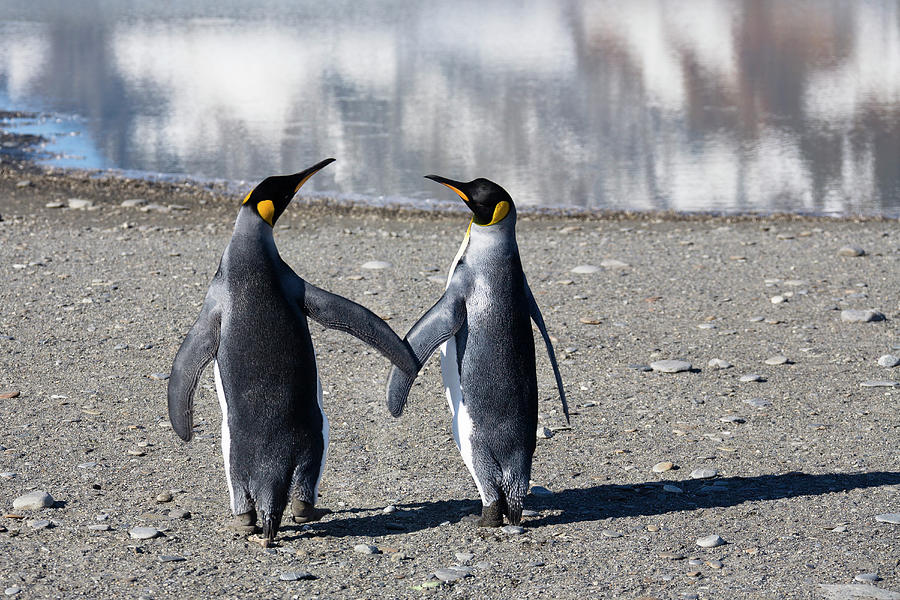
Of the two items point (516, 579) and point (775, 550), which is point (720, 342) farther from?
point (516, 579)

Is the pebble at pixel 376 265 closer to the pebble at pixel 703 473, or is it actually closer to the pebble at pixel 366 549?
the pebble at pixel 703 473

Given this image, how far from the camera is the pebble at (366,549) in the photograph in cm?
368

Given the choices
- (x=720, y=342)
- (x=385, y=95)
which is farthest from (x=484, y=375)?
(x=385, y=95)

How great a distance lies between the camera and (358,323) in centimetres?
374

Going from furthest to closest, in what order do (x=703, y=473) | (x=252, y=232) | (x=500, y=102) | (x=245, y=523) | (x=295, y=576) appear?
(x=500, y=102) → (x=703, y=473) → (x=245, y=523) → (x=252, y=232) → (x=295, y=576)

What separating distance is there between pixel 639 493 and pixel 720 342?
2106mm

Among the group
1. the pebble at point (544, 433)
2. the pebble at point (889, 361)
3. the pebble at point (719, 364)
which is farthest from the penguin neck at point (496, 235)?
the pebble at point (889, 361)

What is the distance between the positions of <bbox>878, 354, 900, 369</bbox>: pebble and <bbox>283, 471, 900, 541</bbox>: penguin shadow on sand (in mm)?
1486

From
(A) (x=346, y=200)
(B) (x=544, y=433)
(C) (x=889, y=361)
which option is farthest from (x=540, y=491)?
(A) (x=346, y=200)

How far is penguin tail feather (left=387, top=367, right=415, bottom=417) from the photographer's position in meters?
3.87

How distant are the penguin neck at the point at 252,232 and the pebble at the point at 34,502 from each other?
1185 millimetres

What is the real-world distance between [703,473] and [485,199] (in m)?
1.41

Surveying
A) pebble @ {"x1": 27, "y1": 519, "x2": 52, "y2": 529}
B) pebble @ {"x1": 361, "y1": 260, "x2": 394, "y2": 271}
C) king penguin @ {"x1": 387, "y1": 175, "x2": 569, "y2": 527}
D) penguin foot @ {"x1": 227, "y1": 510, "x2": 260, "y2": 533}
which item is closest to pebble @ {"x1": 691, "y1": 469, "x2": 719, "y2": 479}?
king penguin @ {"x1": 387, "y1": 175, "x2": 569, "y2": 527}

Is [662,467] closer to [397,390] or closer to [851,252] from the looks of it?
[397,390]
